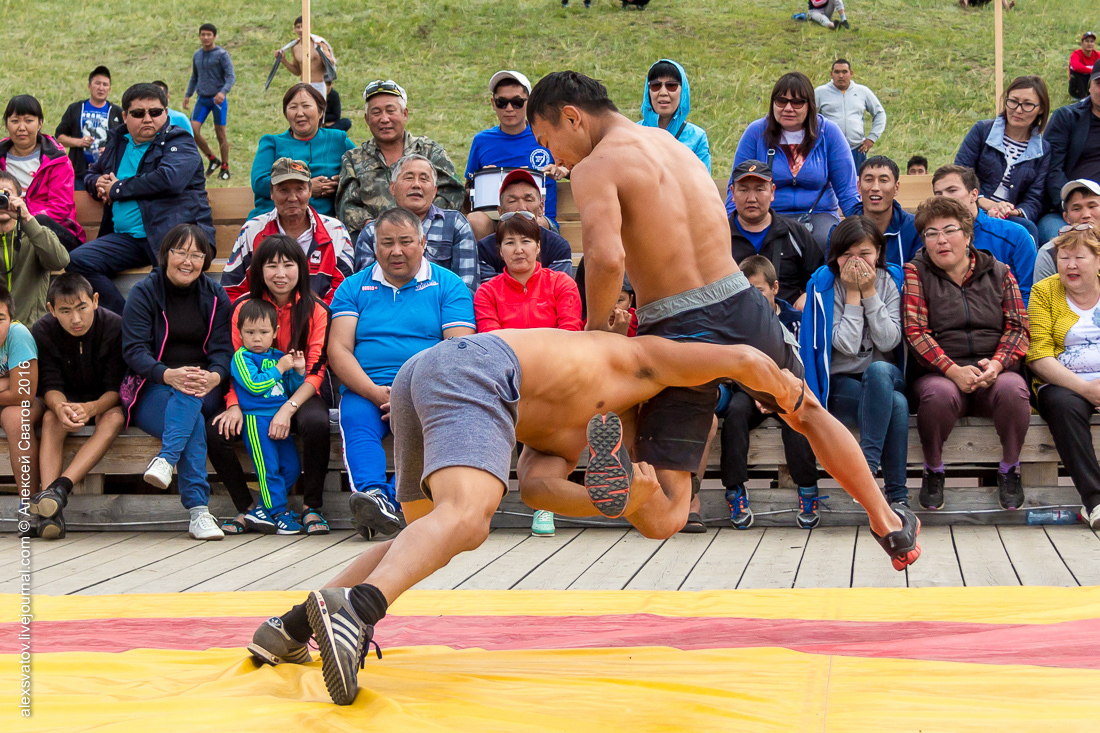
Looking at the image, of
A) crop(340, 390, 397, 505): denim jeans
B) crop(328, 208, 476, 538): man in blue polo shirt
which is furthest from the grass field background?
crop(340, 390, 397, 505): denim jeans

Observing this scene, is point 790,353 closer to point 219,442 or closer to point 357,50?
point 219,442

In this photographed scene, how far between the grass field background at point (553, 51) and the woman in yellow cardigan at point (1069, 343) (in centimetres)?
665

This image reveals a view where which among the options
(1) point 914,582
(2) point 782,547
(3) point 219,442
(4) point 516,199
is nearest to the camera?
(1) point 914,582

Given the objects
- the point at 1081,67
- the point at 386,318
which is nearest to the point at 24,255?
the point at 386,318

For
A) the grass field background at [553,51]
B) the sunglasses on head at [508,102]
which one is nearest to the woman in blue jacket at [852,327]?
the sunglasses on head at [508,102]

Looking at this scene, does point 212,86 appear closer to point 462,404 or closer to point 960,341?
point 960,341

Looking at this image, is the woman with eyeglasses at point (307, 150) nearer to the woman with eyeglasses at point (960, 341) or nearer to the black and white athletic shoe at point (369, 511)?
the black and white athletic shoe at point (369, 511)

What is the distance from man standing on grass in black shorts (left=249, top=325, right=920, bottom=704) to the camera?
229cm

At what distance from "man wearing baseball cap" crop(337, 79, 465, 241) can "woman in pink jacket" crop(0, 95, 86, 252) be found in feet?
6.11

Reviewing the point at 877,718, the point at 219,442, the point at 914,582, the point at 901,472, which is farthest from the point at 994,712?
the point at 219,442

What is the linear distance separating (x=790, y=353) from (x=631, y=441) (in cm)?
60

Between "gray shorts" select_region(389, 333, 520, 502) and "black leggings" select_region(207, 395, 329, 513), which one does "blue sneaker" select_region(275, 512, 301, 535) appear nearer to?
"black leggings" select_region(207, 395, 329, 513)

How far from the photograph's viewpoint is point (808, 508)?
17.1 feet

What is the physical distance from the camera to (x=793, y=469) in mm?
5180
